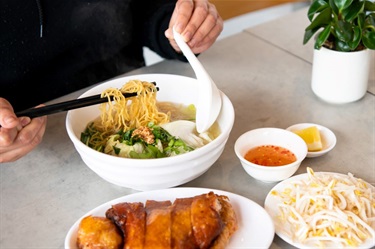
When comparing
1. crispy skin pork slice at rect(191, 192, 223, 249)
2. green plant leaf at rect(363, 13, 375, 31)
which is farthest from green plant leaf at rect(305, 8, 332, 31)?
crispy skin pork slice at rect(191, 192, 223, 249)

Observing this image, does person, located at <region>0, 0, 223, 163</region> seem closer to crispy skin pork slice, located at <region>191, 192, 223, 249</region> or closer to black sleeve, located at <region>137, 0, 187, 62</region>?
black sleeve, located at <region>137, 0, 187, 62</region>

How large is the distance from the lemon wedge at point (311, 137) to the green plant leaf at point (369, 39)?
0.33 m

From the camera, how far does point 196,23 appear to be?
173cm

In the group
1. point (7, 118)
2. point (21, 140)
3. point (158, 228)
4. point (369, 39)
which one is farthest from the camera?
point (369, 39)

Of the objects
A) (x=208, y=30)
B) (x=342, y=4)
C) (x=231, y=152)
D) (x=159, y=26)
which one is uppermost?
(x=342, y=4)

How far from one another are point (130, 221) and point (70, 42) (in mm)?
1073

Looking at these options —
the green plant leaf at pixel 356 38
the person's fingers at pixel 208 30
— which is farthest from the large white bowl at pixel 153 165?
the green plant leaf at pixel 356 38

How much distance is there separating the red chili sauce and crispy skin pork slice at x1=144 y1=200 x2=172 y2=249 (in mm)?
394

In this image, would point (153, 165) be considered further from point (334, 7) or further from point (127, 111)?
point (334, 7)

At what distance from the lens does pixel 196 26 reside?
172 centimetres

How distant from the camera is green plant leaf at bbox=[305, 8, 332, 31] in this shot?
5.35 feet

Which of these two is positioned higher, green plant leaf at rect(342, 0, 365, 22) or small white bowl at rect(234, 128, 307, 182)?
green plant leaf at rect(342, 0, 365, 22)

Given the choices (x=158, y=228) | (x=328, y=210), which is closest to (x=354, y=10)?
(x=328, y=210)

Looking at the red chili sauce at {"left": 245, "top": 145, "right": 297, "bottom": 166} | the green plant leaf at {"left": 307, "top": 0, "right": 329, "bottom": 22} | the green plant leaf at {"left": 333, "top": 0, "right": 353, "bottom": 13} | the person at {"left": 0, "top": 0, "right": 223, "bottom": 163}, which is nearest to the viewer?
the red chili sauce at {"left": 245, "top": 145, "right": 297, "bottom": 166}
